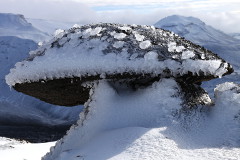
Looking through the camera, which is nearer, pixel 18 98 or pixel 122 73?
pixel 122 73

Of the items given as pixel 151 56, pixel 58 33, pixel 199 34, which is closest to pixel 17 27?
pixel 199 34

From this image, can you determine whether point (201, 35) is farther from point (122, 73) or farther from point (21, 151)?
point (122, 73)

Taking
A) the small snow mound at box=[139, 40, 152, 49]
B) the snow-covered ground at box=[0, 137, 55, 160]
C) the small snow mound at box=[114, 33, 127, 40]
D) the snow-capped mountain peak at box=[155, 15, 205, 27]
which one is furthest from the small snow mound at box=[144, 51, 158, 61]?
the snow-capped mountain peak at box=[155, 15, 205, 27]

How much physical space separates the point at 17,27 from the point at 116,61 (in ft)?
424

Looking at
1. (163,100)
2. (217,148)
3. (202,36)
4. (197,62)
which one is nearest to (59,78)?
(163,100)

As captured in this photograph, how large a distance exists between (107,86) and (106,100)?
18 centimetres

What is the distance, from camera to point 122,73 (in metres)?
3.84

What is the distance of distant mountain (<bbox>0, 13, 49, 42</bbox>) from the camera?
11994cm

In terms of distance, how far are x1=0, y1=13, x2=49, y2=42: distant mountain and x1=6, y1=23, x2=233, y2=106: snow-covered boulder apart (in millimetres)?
116861

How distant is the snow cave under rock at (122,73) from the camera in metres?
3.83

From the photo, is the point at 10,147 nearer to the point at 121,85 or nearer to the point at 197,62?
the point at 121,85

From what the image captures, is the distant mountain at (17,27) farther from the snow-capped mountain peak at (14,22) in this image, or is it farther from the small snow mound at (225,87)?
the small snow mound at (225,87)

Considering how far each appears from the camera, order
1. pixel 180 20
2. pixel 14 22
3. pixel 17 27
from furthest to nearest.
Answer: pixel 14 22
pixel 17 27
pixel 180 20

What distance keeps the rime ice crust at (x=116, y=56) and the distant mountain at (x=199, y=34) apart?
88.8 m
